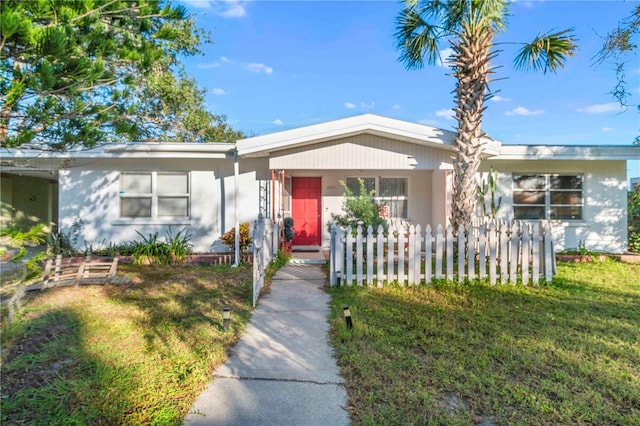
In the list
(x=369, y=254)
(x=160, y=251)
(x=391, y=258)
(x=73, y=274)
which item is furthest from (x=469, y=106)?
(x=73, y=274)

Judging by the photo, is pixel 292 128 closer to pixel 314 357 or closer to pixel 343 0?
pixel 343 0

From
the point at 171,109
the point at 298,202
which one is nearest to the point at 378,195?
the point at 298,202

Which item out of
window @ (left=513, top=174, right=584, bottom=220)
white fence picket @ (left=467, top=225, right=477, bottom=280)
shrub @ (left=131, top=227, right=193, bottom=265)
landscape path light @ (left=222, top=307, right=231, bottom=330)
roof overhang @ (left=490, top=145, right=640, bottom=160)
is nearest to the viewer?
landscape path light @ (left=222, top=307, right=231, bottom=330)

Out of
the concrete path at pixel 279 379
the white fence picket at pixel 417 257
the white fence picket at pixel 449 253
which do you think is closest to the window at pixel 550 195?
the white fence picket at pixel 449 253

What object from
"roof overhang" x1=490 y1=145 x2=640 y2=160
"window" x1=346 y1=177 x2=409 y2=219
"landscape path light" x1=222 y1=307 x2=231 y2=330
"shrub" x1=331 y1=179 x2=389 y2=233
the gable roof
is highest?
the gable roof

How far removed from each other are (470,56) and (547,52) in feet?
5.44

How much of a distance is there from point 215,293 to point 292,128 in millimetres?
4321

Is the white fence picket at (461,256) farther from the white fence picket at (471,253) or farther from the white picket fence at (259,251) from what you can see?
the white picket fence at (259,251)

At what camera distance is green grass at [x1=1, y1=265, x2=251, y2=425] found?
107 inches

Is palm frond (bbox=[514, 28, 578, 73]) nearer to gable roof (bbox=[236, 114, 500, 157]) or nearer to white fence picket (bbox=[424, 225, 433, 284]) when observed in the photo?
gable roof (bbox=[236, 114, 500, 157])

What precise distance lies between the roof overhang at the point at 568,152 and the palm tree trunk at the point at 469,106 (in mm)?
1853

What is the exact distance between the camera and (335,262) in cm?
666

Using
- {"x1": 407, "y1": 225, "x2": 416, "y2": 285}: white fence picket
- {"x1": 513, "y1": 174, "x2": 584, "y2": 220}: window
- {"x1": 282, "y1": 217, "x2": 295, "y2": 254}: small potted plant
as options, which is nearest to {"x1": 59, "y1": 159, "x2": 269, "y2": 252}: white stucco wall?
{"x1": 282, "y1": 217, "x2": 295, "y2": 254}: small potted plant

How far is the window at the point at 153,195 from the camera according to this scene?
9.91 meters
